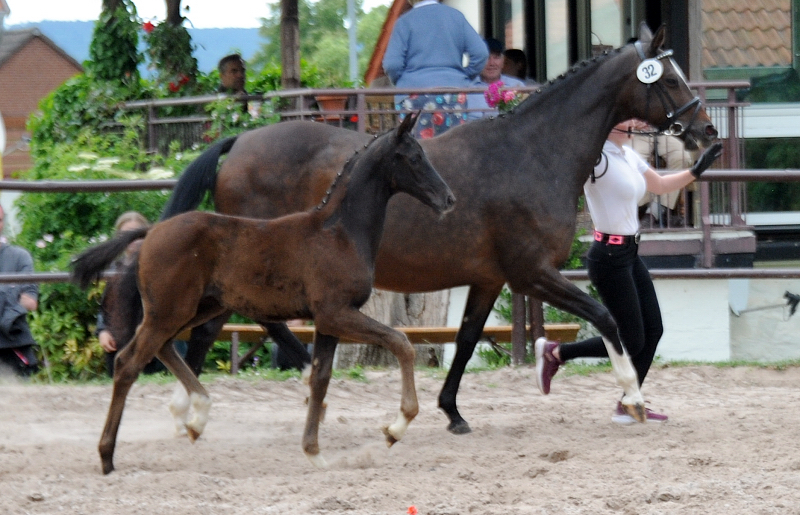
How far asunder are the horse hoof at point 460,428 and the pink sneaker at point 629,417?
79 centimetres

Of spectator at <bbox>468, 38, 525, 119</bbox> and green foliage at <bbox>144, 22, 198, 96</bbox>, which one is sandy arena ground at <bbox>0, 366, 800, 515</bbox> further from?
green foliage at <bbox>144, 22, 198, 96</bbox>

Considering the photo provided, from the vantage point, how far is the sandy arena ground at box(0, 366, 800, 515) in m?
4.12

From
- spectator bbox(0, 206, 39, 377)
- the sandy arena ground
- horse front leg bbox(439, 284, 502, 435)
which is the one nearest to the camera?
the sandy arena ground

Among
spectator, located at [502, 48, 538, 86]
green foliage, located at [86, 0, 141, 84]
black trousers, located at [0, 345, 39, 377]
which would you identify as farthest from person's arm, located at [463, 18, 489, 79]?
green foliage, located at [86, 0, 141, 84]

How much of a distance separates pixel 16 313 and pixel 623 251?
4060mm

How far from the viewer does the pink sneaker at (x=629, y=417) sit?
18.6 feet

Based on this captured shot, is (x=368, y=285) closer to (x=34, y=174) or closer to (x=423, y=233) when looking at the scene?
(x=423, y=233)

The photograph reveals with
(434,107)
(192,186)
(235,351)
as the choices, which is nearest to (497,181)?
(192,186)

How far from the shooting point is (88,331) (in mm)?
8656

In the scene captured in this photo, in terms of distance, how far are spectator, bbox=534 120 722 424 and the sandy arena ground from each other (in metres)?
0.40

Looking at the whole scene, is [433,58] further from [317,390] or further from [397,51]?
[317,390]

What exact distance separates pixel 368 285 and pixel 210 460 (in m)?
1.12

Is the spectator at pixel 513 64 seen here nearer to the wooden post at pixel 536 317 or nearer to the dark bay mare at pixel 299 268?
the wooden post at pixel 536 317

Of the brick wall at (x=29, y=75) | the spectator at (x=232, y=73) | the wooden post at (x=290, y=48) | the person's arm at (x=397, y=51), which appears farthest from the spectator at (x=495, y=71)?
the brick wall at (x=29, y=75)
